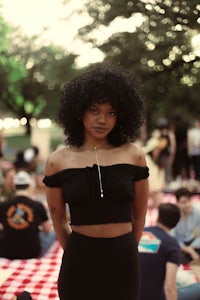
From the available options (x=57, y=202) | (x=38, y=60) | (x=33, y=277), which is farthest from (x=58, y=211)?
(x=38, y=60)

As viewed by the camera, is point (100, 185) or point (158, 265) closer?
point (100, 185)

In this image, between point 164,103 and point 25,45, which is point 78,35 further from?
point 25,45

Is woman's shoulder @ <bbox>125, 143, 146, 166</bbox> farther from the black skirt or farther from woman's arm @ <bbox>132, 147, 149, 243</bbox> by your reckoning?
the black skirt

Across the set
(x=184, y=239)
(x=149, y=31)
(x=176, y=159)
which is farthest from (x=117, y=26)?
(x=176, y=159)

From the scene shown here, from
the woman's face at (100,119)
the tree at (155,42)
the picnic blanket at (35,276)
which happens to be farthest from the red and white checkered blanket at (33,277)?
the tree at (155,42)

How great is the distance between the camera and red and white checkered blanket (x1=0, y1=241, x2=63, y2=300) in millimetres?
2660

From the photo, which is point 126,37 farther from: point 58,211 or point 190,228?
point 58,211

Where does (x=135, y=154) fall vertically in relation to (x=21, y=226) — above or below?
above

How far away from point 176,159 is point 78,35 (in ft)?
15.0

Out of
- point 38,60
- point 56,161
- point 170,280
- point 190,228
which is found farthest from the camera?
point 38,60

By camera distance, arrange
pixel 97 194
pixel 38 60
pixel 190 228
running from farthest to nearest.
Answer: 1. pixel 38 60
2. pixel 190 228
3. pixel 97 194

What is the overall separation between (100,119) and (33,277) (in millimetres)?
1927

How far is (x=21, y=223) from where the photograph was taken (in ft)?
10.2

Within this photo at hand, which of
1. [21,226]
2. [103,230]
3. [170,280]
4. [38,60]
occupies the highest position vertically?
[38,60]
